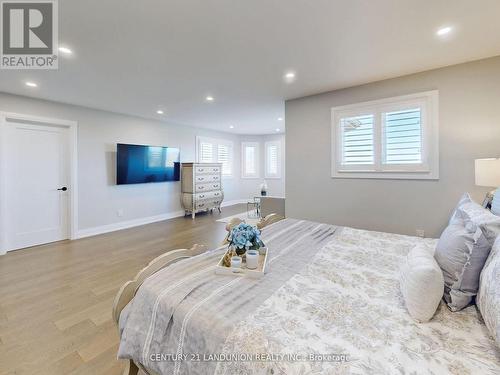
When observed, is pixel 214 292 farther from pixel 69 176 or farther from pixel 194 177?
pixel 194 177

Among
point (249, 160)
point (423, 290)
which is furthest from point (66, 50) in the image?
point (249, 160)

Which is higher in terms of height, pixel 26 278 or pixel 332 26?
pixel 332 26

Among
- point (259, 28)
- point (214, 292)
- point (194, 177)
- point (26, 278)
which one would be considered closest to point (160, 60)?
point (259, 28)

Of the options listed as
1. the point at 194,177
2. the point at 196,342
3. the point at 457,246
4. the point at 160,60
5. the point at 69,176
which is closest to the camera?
the point at 196,342

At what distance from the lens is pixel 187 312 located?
1061mm

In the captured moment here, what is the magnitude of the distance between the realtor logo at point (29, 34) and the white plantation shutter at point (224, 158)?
512 centimetres

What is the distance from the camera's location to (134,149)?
5.17 meters

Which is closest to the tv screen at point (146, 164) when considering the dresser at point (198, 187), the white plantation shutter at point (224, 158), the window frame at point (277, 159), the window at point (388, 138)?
the dresser at point (198, 187)

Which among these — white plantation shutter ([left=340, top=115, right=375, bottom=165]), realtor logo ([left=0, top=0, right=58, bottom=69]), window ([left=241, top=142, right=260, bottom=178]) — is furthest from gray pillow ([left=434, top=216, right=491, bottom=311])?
window ([left=241, top=142, right=260, bottom=178])

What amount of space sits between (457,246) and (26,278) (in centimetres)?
416

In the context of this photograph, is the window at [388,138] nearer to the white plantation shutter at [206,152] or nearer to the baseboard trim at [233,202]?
the white plantation shutter at [206,152]

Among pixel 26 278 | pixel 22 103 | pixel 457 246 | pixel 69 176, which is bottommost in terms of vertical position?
pixel 26 278

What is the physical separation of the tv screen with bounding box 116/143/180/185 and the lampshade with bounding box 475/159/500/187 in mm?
5663

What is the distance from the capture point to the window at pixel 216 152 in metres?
6.97
